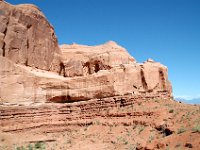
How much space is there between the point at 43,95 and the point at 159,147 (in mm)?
18208

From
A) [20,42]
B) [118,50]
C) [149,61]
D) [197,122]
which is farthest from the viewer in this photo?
[118,50]

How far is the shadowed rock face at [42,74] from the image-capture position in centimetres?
3672

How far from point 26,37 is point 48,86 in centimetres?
628

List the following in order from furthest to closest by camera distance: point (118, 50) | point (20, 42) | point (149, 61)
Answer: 1. point (118, 50)
2. point (149, 61)
3. point (20, 42)

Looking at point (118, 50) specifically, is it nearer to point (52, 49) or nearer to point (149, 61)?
point (149, 61)

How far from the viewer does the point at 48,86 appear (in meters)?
38.6

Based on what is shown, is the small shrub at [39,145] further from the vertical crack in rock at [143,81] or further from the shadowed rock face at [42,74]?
the vertical crack in rock at [143,81]

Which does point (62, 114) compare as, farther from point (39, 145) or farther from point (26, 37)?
point (26, 37)

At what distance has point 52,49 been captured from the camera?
4262cm

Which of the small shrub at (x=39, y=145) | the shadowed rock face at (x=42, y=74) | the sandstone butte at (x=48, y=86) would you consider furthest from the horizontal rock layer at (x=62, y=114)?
the small shrub at (x=39, y=145)

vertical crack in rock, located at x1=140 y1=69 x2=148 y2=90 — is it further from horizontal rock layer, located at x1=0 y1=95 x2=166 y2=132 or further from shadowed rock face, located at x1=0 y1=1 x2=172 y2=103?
horizontal rock layer, located at x1=0 y1=95 x2=166 y2=132

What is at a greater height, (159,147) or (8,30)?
(8,30)

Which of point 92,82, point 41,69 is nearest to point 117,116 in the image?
point 92,82

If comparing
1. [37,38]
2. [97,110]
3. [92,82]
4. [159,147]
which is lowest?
[159,147]
